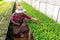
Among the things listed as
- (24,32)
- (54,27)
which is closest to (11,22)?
(24,32)

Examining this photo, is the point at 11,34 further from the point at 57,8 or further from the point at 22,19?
the point at 57,8

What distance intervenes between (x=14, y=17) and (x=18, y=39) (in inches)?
30.9

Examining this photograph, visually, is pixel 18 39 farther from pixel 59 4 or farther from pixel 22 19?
pixel 59 4

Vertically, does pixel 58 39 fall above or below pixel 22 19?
→ below

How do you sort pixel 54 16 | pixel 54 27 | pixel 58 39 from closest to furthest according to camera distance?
pixel 58 39 → pixel 54 27 → pixel 54 16

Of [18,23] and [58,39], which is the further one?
[18,23]

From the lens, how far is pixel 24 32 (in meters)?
5.78

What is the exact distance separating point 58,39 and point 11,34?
1574mm

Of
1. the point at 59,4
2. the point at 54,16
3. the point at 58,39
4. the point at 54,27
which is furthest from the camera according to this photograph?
the point at 54,16

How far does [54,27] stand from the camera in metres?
6.44

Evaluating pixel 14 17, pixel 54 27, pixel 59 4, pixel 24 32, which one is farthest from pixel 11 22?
pixel 59 4

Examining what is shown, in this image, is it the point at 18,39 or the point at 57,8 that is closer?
the point at 18,39

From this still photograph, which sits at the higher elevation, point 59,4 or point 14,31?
point 59,4

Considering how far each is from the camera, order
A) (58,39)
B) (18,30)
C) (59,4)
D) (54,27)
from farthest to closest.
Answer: (59,4), (54,27), (18,30), (58,39)
